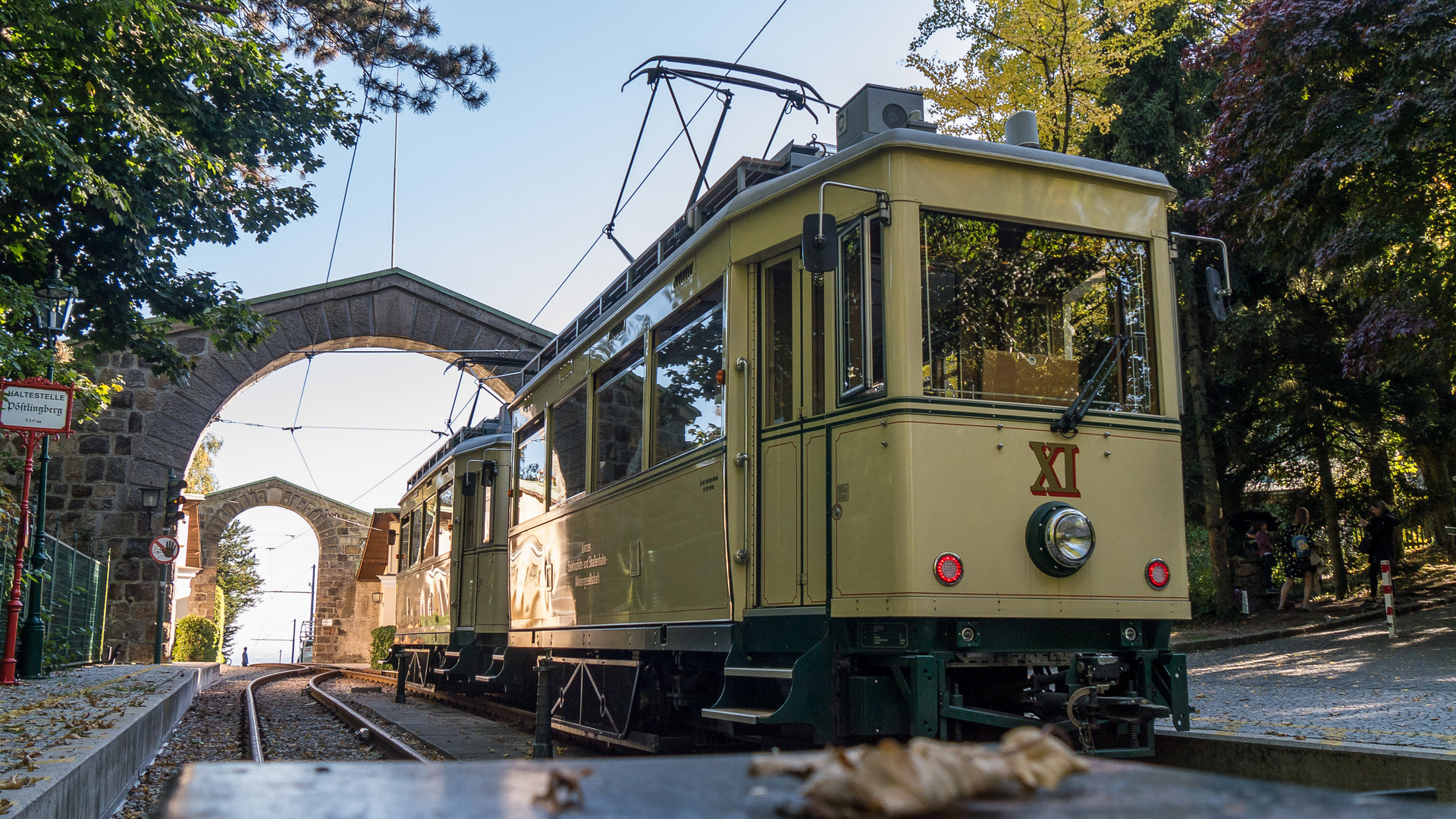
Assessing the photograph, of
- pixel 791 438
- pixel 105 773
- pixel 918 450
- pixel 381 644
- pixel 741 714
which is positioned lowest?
pixel 381 644

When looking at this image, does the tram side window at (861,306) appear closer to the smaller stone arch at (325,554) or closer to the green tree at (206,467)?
the smaller stone arch at (325,554)

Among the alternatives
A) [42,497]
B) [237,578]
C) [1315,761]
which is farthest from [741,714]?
[237,578]

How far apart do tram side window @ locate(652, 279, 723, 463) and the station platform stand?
476 cm

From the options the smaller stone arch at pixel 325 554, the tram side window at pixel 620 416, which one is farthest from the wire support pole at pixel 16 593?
the smaller stone arch at pixel 325 554

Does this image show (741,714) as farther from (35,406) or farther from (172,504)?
(172,504)

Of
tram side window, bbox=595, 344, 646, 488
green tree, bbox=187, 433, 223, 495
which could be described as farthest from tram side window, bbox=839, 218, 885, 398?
green tree, bbox=187, 433, 223, 495

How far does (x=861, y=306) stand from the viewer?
16.9 feet

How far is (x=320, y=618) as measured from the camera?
3397 centimetres

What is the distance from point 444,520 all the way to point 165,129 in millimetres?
5646

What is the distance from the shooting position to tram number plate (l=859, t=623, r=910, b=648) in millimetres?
4875

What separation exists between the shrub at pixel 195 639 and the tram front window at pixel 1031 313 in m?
29.4

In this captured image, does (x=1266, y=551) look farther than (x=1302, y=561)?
Yes

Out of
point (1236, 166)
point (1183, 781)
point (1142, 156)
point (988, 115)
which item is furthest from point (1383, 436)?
point (1183, 781)

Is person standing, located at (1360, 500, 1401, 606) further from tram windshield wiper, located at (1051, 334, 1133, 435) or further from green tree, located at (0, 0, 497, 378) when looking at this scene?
green tree, located at (0, 0, 497, 378)
